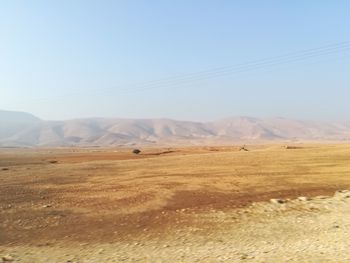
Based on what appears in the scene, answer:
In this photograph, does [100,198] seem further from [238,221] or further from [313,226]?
[313,226]

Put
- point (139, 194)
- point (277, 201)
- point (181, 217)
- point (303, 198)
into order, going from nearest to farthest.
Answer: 1. point (181, 217)
2. point (277, 201)
3. point (303, 198)
4. point (139, 194)

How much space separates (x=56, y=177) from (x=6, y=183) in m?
4.06

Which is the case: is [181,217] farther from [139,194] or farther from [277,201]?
[139,194]

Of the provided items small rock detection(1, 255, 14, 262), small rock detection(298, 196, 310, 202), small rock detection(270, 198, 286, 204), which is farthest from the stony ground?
small rock detection(298, 196, 310, 202)

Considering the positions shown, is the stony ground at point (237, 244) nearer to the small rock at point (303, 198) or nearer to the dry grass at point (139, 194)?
the dry grass at point (139, 194)

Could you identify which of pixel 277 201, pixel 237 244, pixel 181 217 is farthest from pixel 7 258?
pixel 277 201

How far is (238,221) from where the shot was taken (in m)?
16.6

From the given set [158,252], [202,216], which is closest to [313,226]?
[202,216]

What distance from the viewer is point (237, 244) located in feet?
44.8

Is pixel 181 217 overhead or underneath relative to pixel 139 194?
underneath

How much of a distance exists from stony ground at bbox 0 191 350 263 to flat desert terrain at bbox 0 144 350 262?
0.03m

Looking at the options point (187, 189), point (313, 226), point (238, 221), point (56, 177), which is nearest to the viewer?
point (313, 226)

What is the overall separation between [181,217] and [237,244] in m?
4.23

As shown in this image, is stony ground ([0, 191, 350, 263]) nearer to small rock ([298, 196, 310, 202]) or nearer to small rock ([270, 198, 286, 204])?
small rock ([270, 198, 286, 204])
